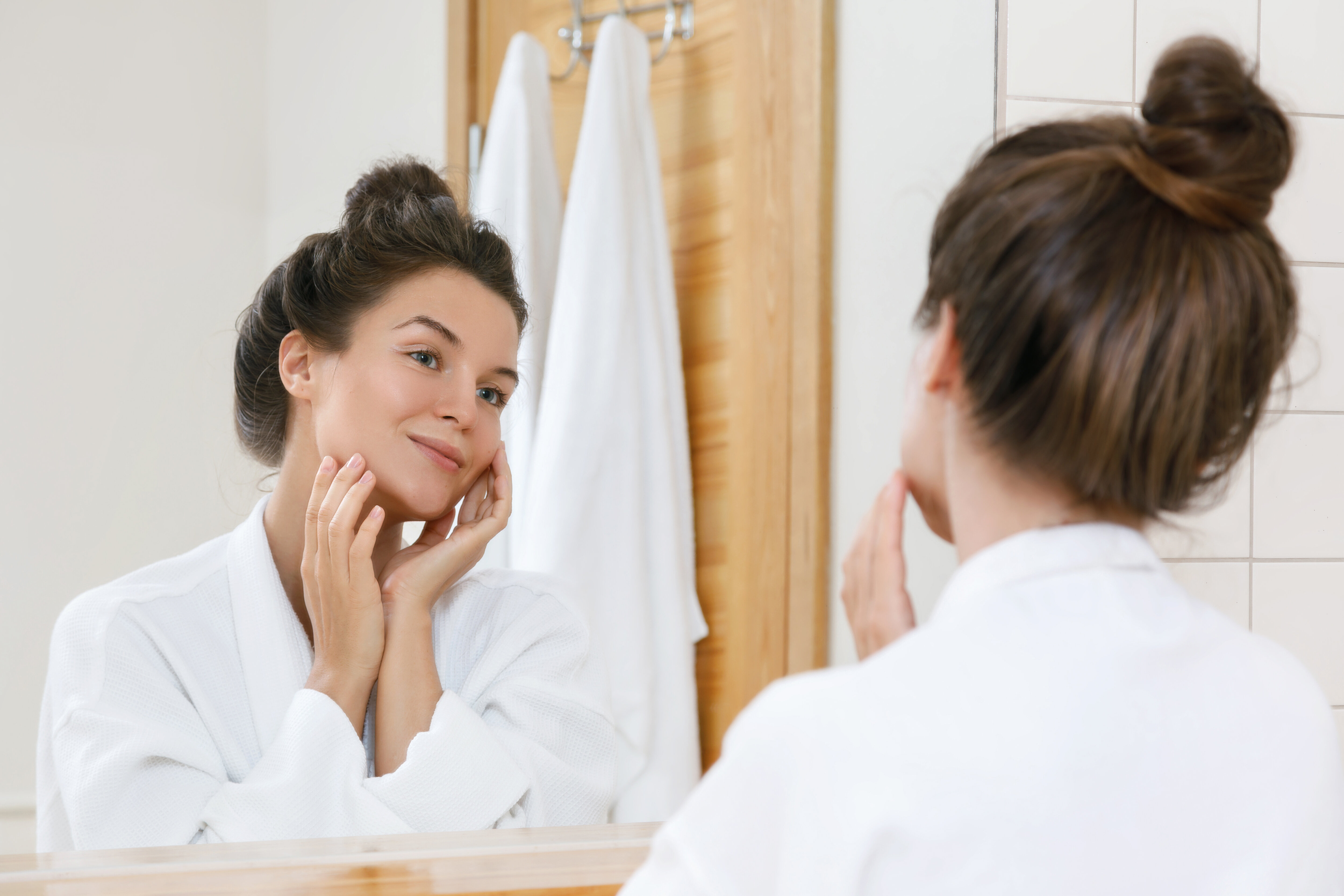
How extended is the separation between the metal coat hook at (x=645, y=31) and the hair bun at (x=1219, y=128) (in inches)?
21.3

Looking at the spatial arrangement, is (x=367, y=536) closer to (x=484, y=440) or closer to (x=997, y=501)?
(x=484, y=440)

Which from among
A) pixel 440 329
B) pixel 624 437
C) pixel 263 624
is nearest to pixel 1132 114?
pixel 624 437

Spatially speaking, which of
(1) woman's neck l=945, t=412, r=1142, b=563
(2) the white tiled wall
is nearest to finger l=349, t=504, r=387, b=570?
(1) woman's neck l=945, t=412, r=1142, b=563

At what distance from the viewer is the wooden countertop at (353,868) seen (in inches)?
26.5

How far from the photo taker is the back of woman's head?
40 cm

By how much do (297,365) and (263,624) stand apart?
191 millimetres

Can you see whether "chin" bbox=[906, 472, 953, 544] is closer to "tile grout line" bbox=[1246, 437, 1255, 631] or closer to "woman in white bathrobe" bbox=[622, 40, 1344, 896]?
"woman in white bathrobe" bbox=[622, 40, 1344, 896]

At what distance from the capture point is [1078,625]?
1.31 ft

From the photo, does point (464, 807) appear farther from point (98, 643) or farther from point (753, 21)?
point (753, 21)

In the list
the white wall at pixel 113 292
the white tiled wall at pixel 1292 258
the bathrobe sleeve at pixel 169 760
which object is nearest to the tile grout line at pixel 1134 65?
the white tiled wall at pixel 1292 258

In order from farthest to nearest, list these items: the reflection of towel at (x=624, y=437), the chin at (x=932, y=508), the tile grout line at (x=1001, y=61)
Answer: the tile grout line at (x=1001, y=61) → the reflection of towel at (x=624, y=437) → the chin at (x=932, y=508)

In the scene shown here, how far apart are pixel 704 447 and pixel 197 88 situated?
47 cm

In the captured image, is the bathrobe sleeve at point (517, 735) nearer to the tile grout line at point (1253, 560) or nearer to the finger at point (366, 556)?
the finger at point (366, 556)

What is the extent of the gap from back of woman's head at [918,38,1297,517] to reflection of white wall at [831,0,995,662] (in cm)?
49
